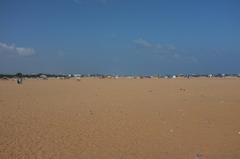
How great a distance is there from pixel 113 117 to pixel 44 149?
617 cm

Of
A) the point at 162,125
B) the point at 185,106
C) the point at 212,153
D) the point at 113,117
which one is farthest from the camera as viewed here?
the point at 185,106

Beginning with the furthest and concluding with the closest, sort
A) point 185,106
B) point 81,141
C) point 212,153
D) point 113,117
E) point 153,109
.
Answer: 1. point 185,106
2. point 153,109
3. point 113,117
4. point 81,141
5. point 212,153

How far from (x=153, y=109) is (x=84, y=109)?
11.3ft

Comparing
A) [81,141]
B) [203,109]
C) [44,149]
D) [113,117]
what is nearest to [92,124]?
[113,117]

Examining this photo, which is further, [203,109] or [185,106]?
[185,106]

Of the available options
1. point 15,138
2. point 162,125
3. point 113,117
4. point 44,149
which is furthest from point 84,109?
point 44,149

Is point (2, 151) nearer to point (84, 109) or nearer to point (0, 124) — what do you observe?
point (0, 124)

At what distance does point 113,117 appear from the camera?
16.3 m

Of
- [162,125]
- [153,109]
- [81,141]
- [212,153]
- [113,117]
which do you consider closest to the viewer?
[212,153]

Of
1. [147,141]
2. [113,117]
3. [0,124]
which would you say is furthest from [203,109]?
[0,124]

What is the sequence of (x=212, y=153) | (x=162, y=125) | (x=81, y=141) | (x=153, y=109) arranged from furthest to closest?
1. (x=153, y=109)
2. (x=162, y=125)
3. (x=81, y=141)
4. (x=212, y=153)

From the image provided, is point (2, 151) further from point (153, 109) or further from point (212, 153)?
point (153, 109)

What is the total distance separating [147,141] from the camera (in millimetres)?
11539

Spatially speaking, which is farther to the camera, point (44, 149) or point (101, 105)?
point (101, 105)
